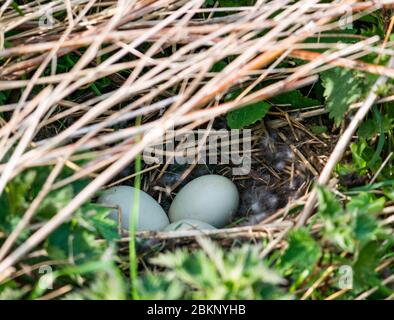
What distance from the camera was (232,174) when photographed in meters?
2.36

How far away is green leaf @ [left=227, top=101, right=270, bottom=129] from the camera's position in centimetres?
225

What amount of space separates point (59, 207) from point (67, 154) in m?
0.12

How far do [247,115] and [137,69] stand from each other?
466mm

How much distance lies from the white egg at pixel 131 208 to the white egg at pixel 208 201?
0.06m

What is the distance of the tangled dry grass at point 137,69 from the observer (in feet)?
5.71

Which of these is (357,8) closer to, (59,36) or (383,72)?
(383,72)
